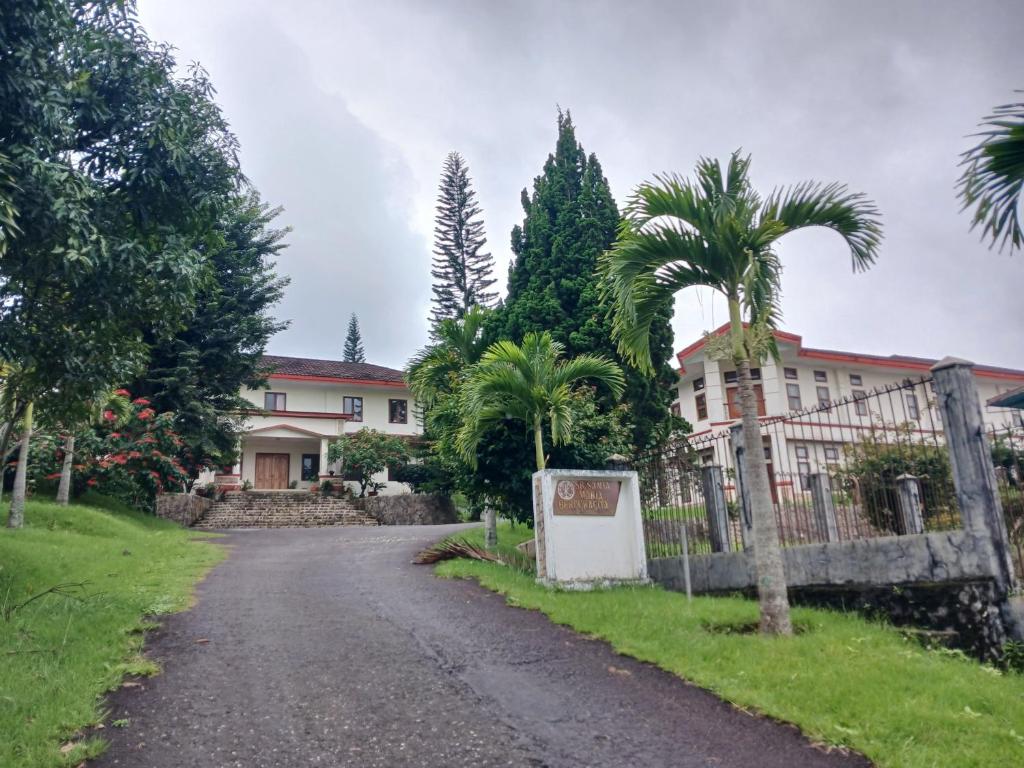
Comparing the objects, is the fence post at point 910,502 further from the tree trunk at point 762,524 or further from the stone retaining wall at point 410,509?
the stone retaining wall at point 410,509

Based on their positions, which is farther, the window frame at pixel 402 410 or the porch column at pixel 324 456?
the window frame at pixel 402 410

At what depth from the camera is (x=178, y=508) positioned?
2406 cm

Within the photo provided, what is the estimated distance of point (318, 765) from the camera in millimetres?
4449

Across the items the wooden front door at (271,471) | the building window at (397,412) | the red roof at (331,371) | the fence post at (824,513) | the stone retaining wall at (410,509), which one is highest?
the red roof at (331,371)

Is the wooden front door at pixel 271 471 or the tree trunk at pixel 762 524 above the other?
the wooden front door at pixel 271 471

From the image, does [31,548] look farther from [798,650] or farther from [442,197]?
[442,197]

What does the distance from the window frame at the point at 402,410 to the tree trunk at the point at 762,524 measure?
3083cm

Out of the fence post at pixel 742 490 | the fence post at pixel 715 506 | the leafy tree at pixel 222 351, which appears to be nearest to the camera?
the fence post at pixel 742 490

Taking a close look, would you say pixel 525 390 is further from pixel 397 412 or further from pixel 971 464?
pixel 397 412

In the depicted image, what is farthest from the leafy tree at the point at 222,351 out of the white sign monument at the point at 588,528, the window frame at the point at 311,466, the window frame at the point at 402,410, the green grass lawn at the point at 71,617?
the white sign monument at the point at 588,528

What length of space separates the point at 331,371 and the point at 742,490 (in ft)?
100

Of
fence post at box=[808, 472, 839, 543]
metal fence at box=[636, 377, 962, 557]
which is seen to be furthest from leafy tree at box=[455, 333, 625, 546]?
fence post at box=[808, 472, 839, 543]

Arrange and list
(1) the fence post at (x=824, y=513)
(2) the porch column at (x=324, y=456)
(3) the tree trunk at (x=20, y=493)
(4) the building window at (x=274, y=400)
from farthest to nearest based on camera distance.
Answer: (4) the building window at (x=274, y=400) < (2) the porch column at (x=324, y=456) < (3) the tree trunk at (x=20, y=493) < (1) the fence post at (x=824, y=513)

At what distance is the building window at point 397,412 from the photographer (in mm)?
37375
